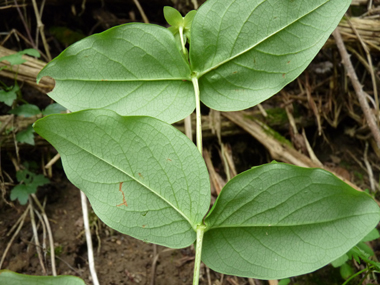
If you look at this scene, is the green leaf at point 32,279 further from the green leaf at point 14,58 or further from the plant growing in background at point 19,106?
the green leaf at point 14,58

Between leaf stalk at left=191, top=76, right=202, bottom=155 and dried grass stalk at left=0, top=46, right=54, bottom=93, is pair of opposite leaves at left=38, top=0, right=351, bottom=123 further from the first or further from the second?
dried grass stalk at left=0, top=46, right=54, bottom=93

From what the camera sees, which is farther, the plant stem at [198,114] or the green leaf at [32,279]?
the plant stem at [198,114]

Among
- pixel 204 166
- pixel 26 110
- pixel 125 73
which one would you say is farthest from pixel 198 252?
pixel 26 110

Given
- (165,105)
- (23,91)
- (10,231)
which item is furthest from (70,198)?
(165,105)

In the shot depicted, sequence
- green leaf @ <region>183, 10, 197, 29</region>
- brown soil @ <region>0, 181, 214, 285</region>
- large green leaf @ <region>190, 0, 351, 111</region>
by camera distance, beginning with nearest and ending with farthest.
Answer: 1. large green leaf @ <region>190, 0, 351, 111</region>
2. green leaf @ <region>183, 10, 197, 29</region>
3. brown soil @ <region>0, 181, 214, 285</region>

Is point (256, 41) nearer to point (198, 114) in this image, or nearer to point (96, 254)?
point (198, 114)

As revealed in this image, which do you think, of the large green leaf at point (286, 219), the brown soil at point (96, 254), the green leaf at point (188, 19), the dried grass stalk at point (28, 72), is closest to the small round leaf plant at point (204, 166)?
the large green leaf at point (286, 219)

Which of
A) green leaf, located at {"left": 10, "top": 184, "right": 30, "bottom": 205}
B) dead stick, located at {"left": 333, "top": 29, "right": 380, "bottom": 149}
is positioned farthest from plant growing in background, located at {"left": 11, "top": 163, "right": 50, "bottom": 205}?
dead stick, located at {"left": 333, "top": 29, "right": 380, "bottom": 149}
